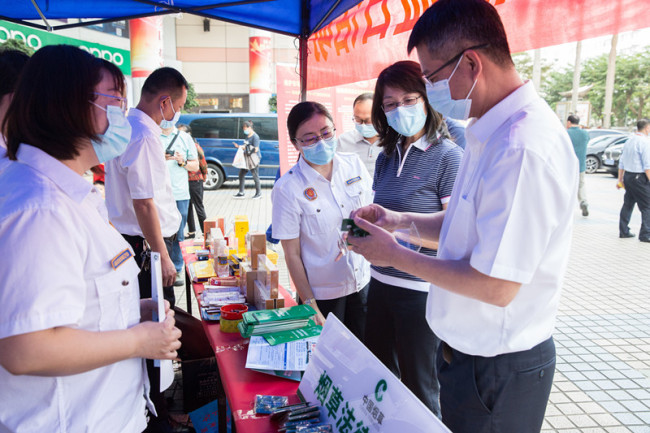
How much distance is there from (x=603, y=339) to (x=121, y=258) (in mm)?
4040

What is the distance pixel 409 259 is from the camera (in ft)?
3.90

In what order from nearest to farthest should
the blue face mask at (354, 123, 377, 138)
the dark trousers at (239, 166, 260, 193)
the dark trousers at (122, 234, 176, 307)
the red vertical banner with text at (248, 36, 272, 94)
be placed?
the dark trousers at (122, 234, 176, 307)
the blue face mask at (354, 123, 377, 138)
the dark trousers at (239, 166, 260, 193)
the red vertical banner with text at (248, 36, 272, 94)

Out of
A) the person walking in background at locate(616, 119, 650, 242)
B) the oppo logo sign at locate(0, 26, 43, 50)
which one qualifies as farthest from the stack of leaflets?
the oppo logo sign at locate(0, 26, 43, 50)

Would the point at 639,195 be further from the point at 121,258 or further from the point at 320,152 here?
the point at 121,258

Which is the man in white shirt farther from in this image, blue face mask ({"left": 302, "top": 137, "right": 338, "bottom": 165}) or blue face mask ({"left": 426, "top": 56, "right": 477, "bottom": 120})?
blue face mask ({"left": 426, "top": 56, "right": 477, "bottom": 120})

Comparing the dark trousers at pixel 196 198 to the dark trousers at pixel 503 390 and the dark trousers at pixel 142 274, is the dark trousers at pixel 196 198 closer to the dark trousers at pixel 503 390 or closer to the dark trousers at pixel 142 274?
the dark trousers at pixel 142 274

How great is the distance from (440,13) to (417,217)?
0.76 meters

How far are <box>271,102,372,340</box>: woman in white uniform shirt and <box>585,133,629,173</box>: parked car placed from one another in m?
16.2

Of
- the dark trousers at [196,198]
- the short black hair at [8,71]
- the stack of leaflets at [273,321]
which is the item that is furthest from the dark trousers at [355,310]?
the dark trousers at [196,198]

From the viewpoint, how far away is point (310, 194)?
2.16 m

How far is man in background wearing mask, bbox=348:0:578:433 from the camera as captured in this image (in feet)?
3.24

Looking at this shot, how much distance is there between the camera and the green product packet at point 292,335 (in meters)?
1.66

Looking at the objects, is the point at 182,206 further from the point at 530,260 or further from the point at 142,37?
the point at 142,37

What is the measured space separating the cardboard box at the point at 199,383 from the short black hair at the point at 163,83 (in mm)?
1838
